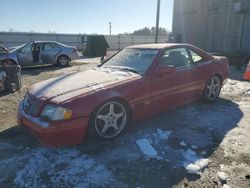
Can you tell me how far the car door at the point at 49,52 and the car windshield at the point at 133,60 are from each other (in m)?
8.77

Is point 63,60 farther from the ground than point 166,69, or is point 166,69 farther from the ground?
point 166,69

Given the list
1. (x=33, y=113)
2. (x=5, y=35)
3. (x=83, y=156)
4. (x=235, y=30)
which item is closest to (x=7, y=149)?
(x=33, y=113)

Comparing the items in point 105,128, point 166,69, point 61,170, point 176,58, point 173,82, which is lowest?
point 61,170

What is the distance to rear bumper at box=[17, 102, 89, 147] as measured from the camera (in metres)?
3.17

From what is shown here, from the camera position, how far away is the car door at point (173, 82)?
4250 millimetres

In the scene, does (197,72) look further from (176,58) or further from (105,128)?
(105,128)

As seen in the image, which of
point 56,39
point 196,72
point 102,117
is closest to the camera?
point 102,117

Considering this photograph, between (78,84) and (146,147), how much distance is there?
1.43 metres

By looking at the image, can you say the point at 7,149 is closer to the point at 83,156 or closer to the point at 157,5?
the point at 83,156

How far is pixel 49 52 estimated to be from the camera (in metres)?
Result: 12.9

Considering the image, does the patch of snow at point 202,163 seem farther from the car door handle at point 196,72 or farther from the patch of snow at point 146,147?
the car door handle at point 196,72

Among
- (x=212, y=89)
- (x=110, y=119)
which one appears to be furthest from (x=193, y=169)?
(x=212, y=89)

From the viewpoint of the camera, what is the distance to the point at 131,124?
4.04 m

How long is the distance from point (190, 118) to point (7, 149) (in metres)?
3.29
